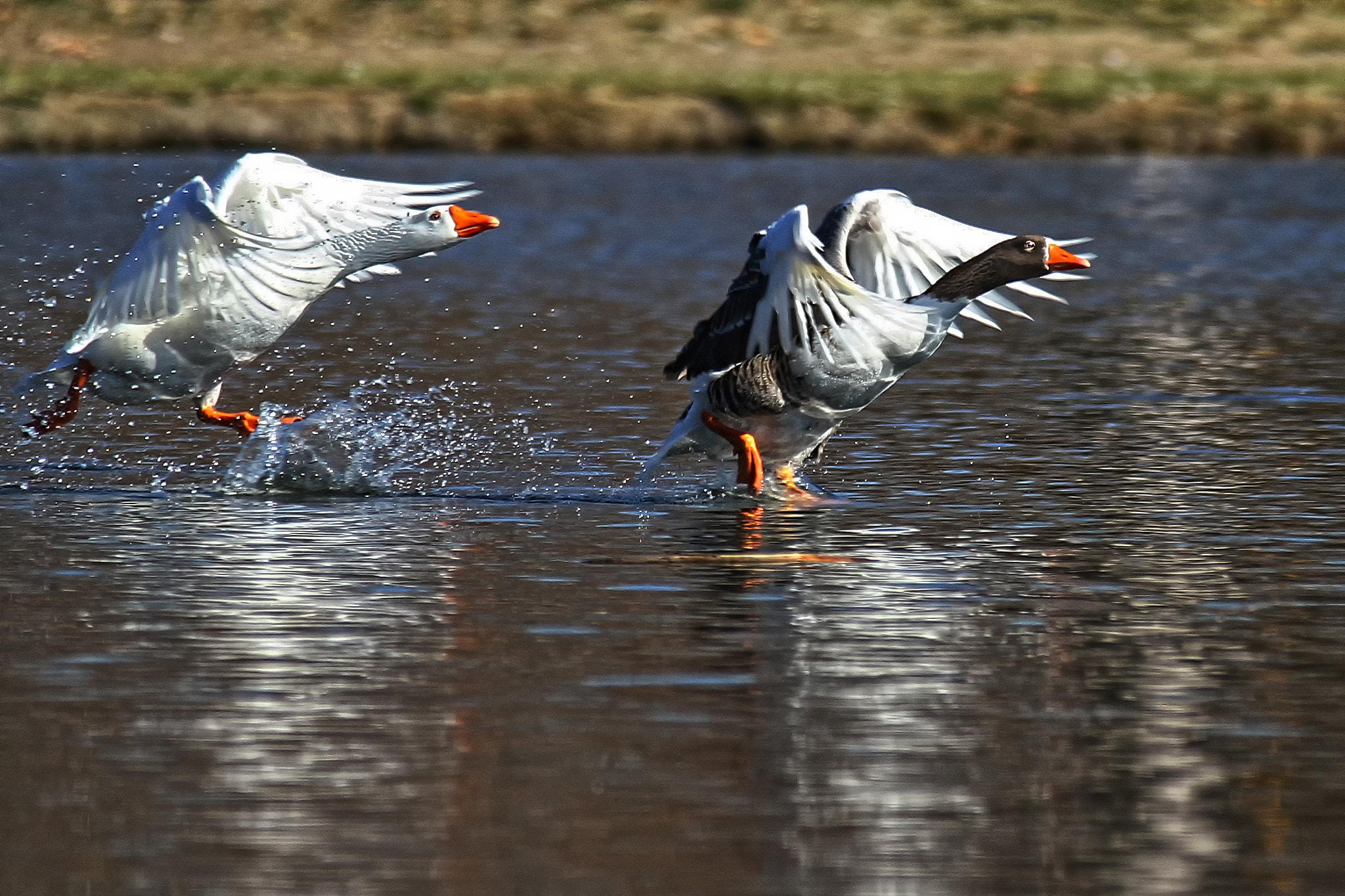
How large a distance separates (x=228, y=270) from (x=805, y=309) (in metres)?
3.09

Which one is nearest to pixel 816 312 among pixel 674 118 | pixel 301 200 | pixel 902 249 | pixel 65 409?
pixel 902 249

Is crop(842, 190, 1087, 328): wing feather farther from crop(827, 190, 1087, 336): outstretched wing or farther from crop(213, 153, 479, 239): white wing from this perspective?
crop(213, 153, 479, 239): white wing

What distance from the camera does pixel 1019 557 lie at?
1055 centimetres

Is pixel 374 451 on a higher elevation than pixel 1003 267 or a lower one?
lower

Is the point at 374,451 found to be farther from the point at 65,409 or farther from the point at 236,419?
the point at 65,409

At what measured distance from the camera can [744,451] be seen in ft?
39.8

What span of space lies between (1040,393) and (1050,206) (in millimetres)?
17141

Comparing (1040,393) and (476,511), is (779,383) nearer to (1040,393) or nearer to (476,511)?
(476,511)

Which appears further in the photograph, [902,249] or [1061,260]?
[902,249]

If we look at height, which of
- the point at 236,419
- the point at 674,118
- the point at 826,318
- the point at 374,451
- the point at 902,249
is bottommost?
the point at 374,451

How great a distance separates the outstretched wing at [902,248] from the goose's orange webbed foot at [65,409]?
4011mm

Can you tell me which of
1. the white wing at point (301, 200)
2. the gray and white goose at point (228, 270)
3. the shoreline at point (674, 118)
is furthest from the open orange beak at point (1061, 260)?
the shoreline at point (674, 118)

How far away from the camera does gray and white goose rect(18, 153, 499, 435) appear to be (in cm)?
1247

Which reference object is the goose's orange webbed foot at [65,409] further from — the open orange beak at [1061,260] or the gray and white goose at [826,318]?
the open orange beak at [1061,260]
